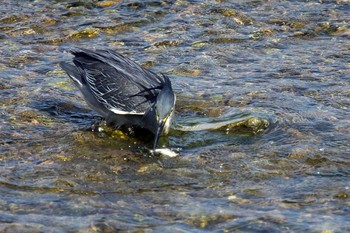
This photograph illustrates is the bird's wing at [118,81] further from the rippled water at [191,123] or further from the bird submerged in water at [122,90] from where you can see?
the rippled water at [191,123]

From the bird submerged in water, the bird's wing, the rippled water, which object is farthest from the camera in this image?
the bird's wing

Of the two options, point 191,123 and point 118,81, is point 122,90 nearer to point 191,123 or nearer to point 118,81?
point 118,81

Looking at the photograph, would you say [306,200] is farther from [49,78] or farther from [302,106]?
[49,78]

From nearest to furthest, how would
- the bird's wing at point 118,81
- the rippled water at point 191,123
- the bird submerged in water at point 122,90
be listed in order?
the rippled water at point 191,123 < the bird submerged in water at point 122,90 < the bird's wing at point 118,81

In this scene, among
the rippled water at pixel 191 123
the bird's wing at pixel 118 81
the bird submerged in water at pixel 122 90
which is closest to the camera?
the rippled water at pixel 191 123

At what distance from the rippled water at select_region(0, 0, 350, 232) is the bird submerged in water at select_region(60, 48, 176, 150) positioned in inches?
9.0

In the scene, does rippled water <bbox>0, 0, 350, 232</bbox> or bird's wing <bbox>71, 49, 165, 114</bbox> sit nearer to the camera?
rippled water <bbox>0, 0, 350, 232</bbox>

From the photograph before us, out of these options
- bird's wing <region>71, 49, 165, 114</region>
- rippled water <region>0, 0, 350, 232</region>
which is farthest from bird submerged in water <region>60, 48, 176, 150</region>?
rippled water <region>0, 0, 350, 232</region>

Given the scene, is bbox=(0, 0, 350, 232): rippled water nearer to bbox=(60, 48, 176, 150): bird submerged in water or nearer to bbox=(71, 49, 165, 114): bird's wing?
bbox=(60, 48, 176, 150): bird submerged in water

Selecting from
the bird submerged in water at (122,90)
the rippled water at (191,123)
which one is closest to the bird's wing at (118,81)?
the bird submerged in water at (122,90)

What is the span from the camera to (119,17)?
40.1 feet

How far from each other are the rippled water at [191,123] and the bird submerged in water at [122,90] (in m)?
0.23

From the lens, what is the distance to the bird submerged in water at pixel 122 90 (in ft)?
27.0

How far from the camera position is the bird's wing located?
27.8 feet
